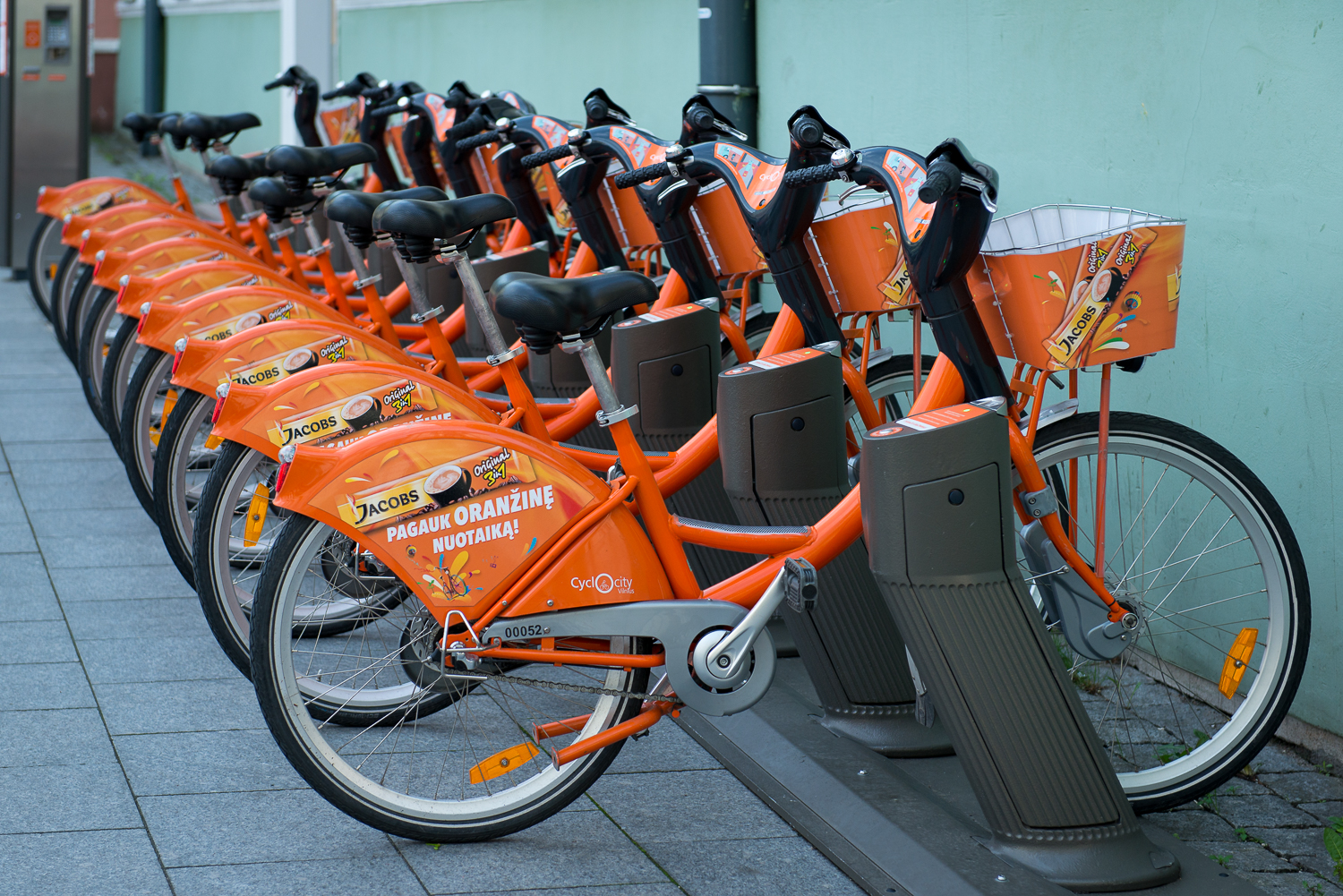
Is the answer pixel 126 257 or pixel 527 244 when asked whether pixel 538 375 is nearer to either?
pixel 527 244

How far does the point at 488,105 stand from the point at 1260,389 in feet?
8.40

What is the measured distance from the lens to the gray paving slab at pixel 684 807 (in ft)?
10.0

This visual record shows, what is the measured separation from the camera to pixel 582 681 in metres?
3.55

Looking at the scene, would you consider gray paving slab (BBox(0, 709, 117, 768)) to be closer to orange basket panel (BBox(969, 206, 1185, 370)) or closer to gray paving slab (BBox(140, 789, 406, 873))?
gray paving slab (BBox(140, 789, 406, 873))

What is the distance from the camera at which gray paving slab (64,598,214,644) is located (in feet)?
13.6

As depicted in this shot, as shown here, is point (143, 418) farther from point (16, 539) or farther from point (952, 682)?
point (952, 682)

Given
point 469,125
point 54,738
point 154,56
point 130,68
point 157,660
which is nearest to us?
point 54,738

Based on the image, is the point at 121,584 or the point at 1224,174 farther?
the point at 121,584

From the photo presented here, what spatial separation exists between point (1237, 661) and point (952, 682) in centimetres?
77

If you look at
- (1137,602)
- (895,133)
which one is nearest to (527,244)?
(895,133)

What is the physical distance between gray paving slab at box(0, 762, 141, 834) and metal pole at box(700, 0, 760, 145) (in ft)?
10.00

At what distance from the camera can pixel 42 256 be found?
27.3ft

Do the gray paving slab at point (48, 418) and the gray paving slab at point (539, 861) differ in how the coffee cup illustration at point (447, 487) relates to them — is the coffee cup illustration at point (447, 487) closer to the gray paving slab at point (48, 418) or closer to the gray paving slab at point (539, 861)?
the gray paving slab at point (539, 861)

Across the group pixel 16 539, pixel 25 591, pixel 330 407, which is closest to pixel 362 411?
pixel 330 407
